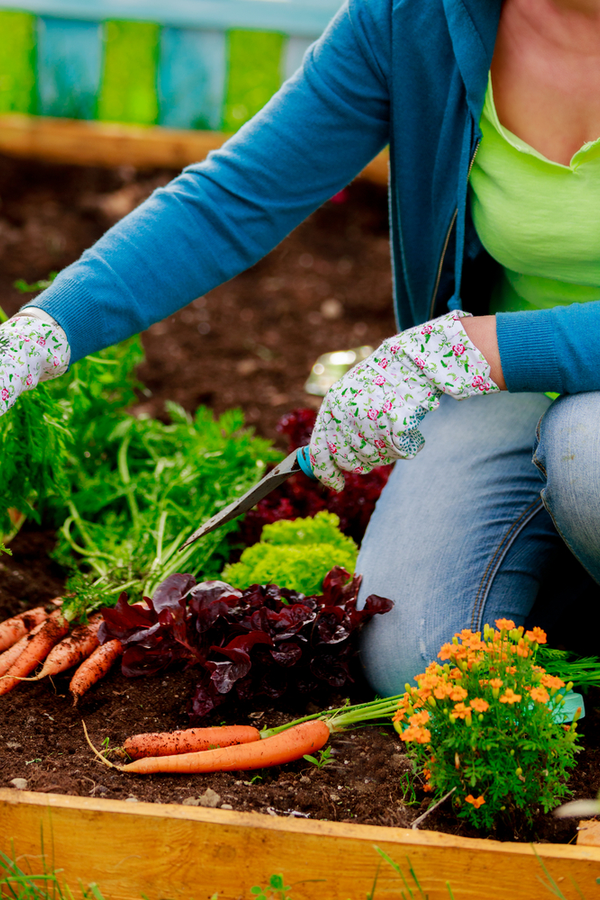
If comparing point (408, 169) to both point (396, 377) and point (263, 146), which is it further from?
point (396, 377)

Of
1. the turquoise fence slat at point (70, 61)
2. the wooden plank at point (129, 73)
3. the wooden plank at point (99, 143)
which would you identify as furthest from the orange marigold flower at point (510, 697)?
the turquoise fence slat at point (70, 61)

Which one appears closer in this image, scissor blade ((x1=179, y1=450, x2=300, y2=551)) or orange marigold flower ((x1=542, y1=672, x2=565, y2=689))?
orange marigold flower ((x1=542, y1=672, x2=565, y2=689))

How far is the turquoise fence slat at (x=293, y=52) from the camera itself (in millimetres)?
4051

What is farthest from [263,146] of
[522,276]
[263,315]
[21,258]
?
[21,258]

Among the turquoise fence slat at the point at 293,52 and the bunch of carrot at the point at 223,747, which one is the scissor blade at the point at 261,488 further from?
the turquoise fence slat at the point at 293,52

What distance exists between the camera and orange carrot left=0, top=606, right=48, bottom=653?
161 cm

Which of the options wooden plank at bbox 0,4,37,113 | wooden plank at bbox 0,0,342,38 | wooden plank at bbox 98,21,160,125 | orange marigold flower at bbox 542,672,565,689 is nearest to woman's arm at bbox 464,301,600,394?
orange marigold flower at bbox 542,672,565,689

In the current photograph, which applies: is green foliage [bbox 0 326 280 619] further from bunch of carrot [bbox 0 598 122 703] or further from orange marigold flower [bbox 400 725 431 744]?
orange marigold flower [bbox 400 725 431 744]

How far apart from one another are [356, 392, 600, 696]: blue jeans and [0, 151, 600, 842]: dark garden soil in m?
0.18

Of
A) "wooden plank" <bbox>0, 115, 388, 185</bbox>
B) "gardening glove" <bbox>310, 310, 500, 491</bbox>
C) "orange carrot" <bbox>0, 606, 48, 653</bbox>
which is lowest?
"orange carrot" <bbox>0, 606, 48, 653</bbox>

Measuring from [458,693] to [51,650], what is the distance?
2.70ft

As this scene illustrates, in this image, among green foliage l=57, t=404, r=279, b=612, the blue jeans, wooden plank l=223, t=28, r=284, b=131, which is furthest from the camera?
wooden plank l=223, t=28, r=284, b=131

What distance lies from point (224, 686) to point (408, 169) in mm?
1065

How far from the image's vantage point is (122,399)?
2.17 metres
